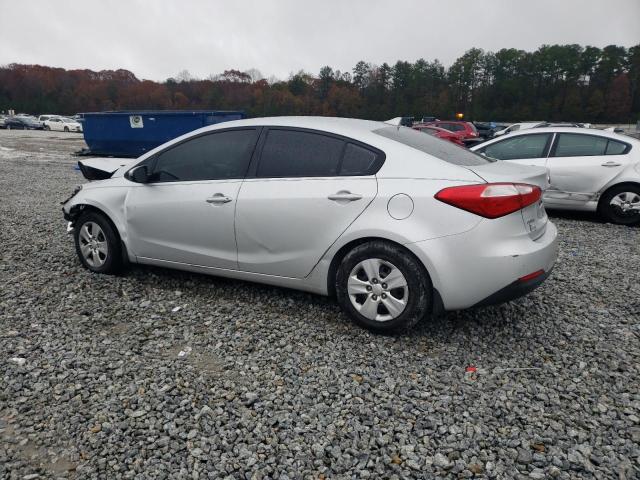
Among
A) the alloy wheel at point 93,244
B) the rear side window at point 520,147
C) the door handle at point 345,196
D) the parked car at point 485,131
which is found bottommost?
the parked car at point 485,131

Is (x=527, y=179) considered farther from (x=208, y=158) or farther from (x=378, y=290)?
(x=208, y=158)

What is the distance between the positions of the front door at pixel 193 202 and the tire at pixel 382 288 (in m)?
1.04

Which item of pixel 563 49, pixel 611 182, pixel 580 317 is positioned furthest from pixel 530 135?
pixel 563 49

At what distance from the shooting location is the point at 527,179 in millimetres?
3342

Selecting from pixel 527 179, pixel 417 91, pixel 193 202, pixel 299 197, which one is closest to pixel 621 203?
pixel 527 179

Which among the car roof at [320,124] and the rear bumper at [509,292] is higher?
the car roof at [320,124]

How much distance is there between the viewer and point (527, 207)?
3.26 m

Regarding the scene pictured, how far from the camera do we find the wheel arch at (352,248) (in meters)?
3.21

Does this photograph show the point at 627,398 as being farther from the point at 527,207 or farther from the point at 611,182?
the point at 611,182

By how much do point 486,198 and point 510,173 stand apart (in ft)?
1.62

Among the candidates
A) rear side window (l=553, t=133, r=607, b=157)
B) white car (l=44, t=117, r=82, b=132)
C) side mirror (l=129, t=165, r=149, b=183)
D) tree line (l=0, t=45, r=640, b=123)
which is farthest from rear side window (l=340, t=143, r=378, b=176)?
tree line (l=0, t=45, r=640, b=123)

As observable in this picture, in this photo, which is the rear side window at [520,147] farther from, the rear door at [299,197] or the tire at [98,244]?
the tire at [98,244]

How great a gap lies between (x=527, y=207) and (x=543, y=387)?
1.17m

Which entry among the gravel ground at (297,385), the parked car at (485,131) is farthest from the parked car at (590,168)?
the parked car at (485,131)
